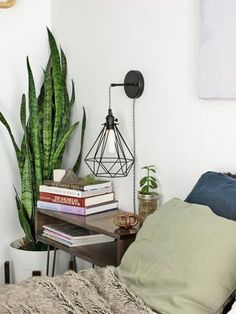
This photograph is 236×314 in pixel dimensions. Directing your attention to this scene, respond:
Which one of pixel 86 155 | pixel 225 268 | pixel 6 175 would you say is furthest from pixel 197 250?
pixel 6 175

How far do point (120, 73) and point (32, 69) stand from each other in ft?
2.49

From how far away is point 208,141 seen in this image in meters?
2.34

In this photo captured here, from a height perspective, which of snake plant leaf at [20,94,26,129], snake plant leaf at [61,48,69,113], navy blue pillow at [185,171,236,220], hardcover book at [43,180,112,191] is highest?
snake plant leaf at [61,48,69,113]

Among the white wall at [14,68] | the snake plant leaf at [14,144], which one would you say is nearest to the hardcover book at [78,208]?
the snake plant leaf at [14,144]

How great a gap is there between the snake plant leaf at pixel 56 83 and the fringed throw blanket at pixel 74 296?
1.36 metres

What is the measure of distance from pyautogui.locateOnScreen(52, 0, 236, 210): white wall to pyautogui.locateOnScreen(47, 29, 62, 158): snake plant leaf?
11 centimetres

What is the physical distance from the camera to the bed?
161 cm

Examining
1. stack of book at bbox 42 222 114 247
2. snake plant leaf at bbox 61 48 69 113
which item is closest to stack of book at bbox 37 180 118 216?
stack of book at bbox 42 222 114 247

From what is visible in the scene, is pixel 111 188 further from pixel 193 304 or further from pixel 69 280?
pixel 193 304

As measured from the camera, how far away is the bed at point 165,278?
1.61 m

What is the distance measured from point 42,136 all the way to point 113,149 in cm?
67

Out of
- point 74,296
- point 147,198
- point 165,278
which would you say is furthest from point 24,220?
point 165,278

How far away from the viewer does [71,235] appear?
2.72 m

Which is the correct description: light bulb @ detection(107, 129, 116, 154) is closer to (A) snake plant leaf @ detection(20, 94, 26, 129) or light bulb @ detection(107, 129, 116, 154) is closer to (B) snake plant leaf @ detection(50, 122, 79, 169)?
(B) snake plant leaf @ detection(50, 122, 79, 169)
